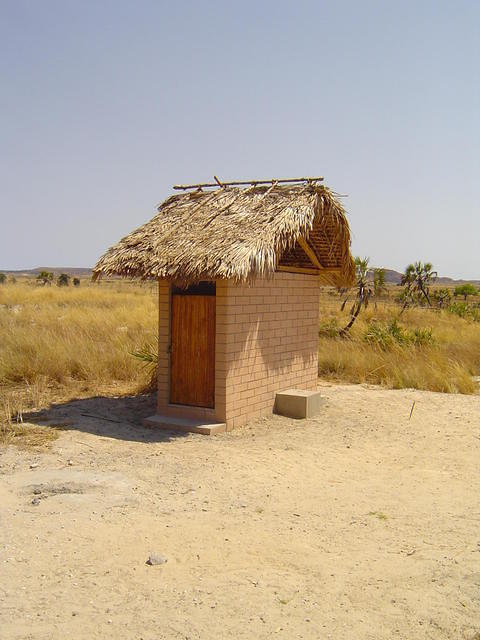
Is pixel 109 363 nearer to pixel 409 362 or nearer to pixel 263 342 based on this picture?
pixel 263 342

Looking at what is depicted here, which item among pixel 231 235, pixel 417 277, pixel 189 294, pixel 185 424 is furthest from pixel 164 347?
pixel 417 277

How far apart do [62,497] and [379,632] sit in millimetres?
3089

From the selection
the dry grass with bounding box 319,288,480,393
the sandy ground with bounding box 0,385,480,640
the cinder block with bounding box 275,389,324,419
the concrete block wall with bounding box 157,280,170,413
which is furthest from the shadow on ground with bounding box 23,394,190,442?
the dry grass with bounding box 319,288,480,393

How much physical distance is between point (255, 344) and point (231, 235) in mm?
1666

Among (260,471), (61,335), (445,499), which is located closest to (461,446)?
(445,499)

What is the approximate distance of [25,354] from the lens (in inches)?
466

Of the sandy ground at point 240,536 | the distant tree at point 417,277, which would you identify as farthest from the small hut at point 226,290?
the distant tree at point 417,277

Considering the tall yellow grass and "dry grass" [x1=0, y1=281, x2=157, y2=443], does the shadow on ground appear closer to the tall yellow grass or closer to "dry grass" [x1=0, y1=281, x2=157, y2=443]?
"dry grass" [x1=0, y1=281, x2=157, y2=443]

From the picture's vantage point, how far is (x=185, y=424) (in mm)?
8391

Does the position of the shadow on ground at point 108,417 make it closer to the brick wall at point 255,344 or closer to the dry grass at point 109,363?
the dry grass at point 109,363

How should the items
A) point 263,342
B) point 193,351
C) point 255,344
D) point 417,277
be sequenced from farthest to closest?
point 417,277 < point 263,342 < point 255,344 < point 193,351

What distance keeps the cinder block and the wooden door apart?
144 cm

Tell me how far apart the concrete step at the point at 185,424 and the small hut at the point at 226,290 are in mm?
14

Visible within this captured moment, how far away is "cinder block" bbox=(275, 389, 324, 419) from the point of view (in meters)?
9.52
